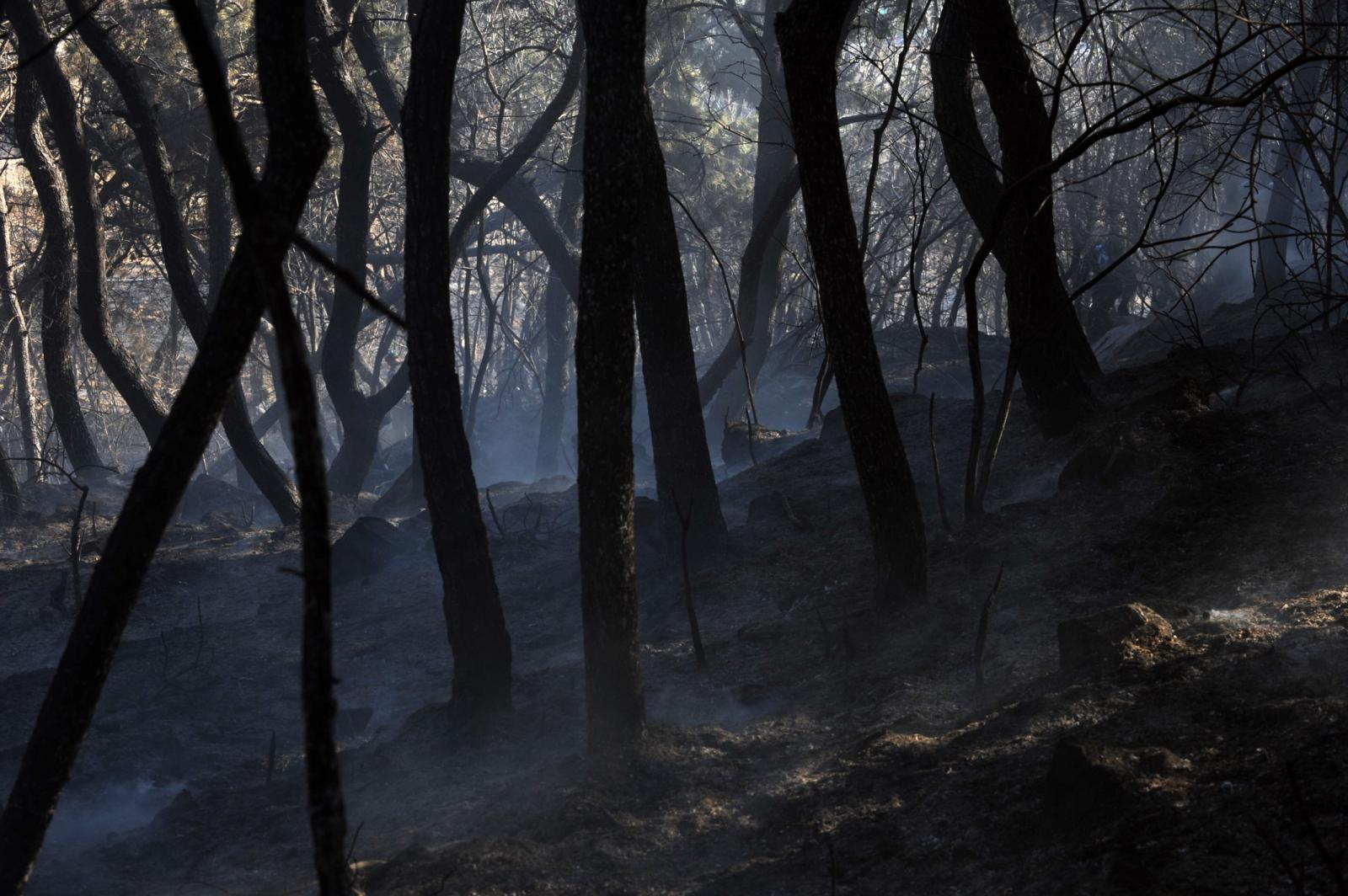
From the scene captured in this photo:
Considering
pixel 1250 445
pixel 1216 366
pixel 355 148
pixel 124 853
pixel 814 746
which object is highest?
pixel 355 148

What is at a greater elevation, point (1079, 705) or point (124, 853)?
→ point (1079, 705)

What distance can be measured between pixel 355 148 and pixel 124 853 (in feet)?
24.5

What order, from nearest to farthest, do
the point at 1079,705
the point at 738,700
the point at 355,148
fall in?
the point at 1079,705
the point at 738,700
the point at 355,148

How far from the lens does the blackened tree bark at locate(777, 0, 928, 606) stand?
5469mm

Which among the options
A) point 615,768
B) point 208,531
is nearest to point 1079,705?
point 615,768

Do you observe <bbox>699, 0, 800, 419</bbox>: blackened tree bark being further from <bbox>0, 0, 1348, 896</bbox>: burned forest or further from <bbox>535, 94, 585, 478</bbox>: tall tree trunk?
<bbox>535, 94, 585, 478</bbox>: tall tree trunk

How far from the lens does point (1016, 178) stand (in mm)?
7297

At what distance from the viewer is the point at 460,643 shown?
6391mm

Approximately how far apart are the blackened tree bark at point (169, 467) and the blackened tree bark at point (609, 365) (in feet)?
4.94

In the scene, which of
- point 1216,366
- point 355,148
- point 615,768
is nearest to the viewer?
point 615,768

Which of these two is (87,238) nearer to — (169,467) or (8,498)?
(8,498)

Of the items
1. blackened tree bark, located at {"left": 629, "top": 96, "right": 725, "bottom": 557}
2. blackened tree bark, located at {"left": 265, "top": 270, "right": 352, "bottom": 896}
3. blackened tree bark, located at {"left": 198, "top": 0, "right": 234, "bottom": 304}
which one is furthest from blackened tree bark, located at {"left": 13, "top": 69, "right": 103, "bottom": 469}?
blackened tree bark, located at {"left": 265, "top": 270, "right": 352, "bottom": 896}

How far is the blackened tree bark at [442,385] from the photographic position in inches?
234

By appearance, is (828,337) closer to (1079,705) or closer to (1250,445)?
(1079,705)
